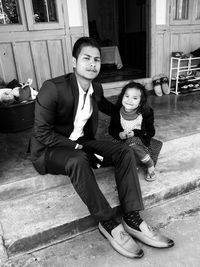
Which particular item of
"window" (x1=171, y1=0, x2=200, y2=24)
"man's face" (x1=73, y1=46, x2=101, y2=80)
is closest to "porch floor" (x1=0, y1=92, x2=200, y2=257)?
"man's face" (x1=73, y1=46, x2=101, y2=80)

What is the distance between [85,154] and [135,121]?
Answer: 718mm

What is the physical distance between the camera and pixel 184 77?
480cm

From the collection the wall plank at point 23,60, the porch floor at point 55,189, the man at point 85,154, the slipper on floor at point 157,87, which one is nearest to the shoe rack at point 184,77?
the slipper on floor at point 157,87

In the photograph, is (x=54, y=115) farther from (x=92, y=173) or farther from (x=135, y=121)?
(x=135, y=121)

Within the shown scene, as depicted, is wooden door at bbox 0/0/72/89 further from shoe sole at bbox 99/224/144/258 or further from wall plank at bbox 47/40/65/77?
shoe sole at bbox 99/224/144/258

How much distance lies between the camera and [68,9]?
11.9 feet

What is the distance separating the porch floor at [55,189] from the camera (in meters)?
1.69

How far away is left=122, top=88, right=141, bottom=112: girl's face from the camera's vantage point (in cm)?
206

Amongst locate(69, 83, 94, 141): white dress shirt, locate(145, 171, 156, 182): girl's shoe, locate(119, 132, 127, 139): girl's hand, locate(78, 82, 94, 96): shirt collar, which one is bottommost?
locate(145, 171, 156, 182): girl's shoe

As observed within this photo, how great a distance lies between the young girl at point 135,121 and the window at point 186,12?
125 inches

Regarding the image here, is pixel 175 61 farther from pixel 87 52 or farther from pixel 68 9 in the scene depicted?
pixel 87 52

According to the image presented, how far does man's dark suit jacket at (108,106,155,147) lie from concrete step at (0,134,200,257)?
377mm

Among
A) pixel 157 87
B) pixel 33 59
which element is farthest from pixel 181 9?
pixel 33 59

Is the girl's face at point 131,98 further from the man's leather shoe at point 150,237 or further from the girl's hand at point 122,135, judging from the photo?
the man's leather shoe at point 150,237
